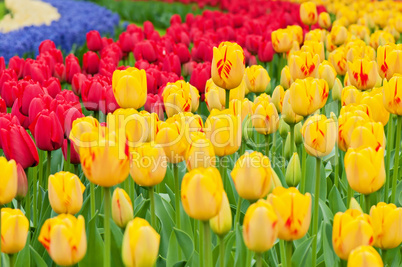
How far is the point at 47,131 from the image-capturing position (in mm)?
2498

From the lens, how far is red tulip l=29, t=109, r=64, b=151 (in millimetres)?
2488

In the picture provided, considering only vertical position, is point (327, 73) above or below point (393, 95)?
below

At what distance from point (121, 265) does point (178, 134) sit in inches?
20.3

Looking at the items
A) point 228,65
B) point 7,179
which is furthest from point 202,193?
point 228,65

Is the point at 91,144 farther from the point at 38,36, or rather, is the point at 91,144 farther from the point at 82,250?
the point at 38,36

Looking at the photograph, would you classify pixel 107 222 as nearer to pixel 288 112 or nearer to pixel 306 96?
pixel 306 96

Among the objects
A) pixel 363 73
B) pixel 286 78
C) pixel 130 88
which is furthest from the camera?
pixel 286 78

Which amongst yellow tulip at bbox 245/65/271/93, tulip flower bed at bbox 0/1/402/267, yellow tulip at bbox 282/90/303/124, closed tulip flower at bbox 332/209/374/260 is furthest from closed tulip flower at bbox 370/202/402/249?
yellow tulip at bbox 245/65/271/93

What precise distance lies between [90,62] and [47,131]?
215 cm

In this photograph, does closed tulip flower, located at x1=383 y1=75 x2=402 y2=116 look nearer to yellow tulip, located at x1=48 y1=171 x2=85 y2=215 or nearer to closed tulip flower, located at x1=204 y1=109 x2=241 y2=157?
closed tulip flower, located at x1=204 y1=109 x2=241 y2=157

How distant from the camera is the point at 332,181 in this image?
3256 millimetres

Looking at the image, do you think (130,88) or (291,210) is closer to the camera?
(291,210)

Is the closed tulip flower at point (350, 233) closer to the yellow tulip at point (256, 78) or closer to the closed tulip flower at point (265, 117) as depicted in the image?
the closed tulip flower at point (265, 117)

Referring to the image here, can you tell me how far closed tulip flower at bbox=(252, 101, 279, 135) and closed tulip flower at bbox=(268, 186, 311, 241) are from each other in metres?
1.18
